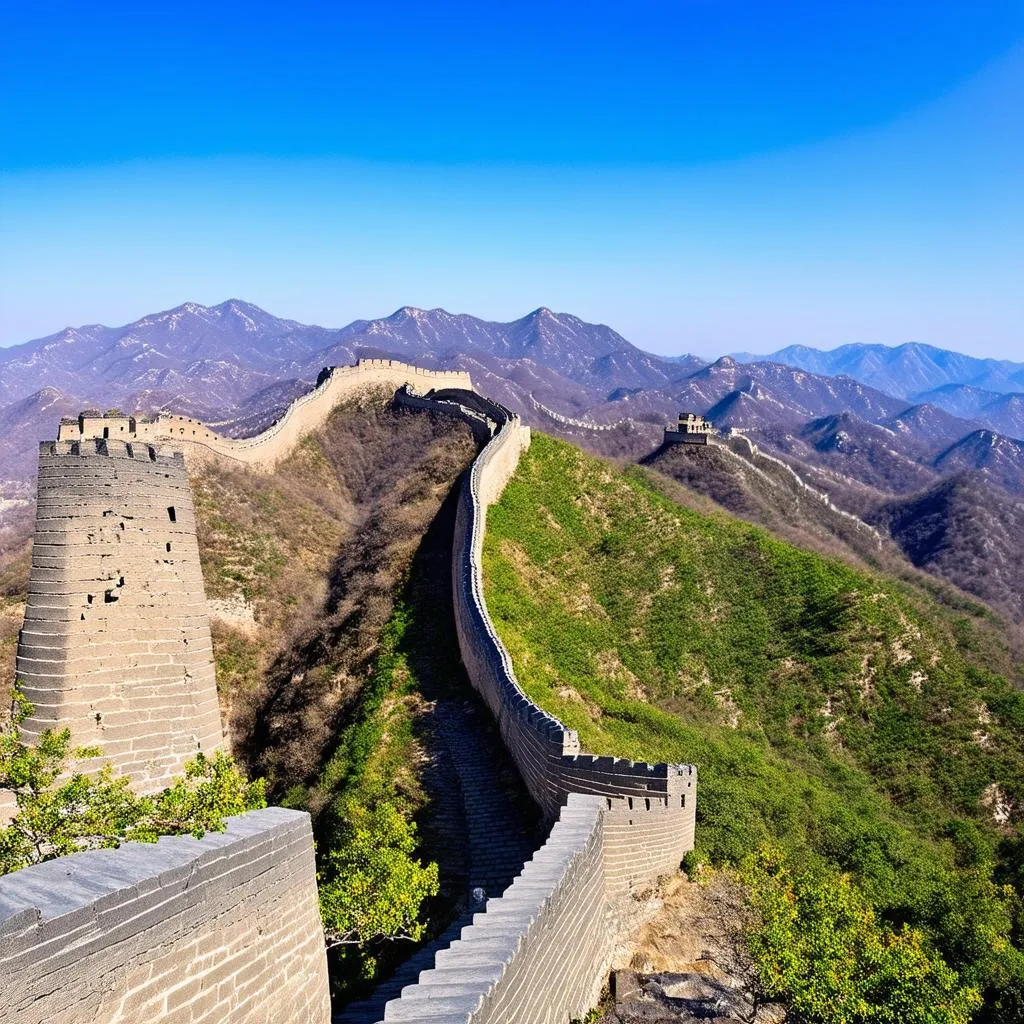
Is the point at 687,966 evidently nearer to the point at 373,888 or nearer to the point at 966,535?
the point at 373,888

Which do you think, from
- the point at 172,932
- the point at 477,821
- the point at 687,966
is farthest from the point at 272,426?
the point at 172,932

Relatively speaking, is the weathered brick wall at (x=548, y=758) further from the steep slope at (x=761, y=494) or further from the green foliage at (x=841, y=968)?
the steep slope at (x=761, y=494)

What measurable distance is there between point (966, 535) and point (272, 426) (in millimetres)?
71580

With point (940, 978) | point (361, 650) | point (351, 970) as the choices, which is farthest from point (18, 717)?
point (361, 650)

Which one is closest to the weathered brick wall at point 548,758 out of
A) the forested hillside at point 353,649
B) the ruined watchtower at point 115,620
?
the forested hillside at point 353,649

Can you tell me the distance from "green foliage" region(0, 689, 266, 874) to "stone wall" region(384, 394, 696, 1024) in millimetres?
2900

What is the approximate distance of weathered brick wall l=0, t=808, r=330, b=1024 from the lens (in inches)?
189

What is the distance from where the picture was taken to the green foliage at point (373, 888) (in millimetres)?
11891

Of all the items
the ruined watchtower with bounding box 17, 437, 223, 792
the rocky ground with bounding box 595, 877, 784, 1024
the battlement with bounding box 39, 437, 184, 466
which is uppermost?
the battlement with bounding box 39, 437, 184, 466

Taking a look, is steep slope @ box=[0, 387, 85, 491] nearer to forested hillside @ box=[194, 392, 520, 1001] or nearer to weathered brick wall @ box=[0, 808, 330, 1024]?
forested hillside @ box=[194, 392, 520, 1001]

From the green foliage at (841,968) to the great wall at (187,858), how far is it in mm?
2664

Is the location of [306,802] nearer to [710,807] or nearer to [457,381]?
[710,807]

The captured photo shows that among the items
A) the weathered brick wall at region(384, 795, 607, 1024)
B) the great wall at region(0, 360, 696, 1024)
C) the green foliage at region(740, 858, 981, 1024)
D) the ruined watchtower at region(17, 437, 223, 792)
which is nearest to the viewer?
the great wall at region(0, 360, 696, 1024)

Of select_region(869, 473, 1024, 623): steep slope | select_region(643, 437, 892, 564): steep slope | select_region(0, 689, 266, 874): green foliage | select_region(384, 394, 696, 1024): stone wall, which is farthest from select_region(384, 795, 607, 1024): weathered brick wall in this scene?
select_region(869, 473, 1024, 623): steep slope
